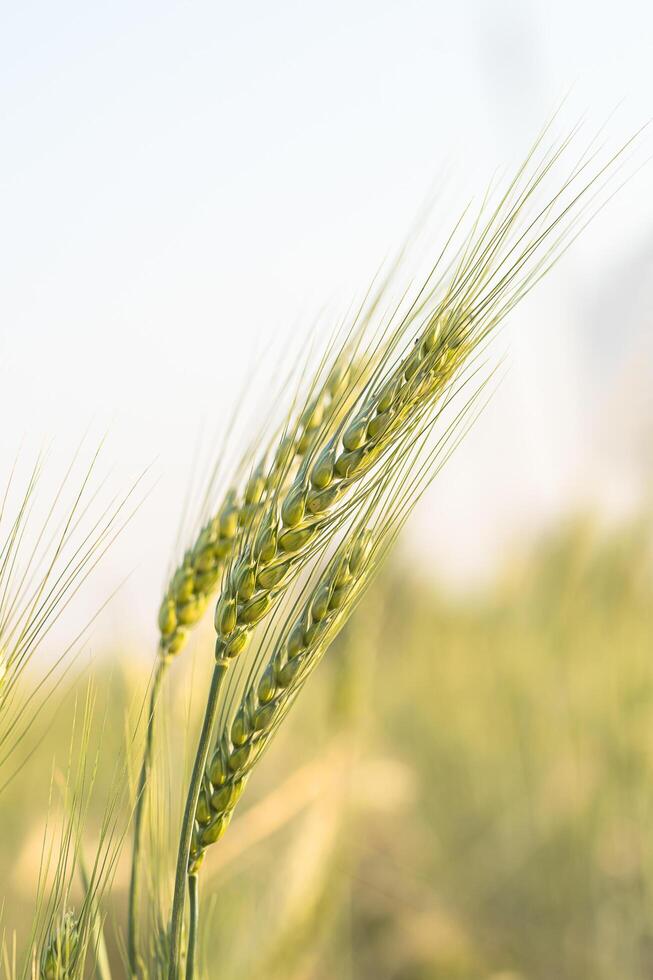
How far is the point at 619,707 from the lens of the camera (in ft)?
3.81

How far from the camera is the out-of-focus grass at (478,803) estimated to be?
2.93 ft

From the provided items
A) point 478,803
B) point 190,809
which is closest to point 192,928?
point 190,809

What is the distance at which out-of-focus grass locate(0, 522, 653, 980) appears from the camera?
893mm

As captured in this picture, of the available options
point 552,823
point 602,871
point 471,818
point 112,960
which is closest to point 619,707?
point 602,871

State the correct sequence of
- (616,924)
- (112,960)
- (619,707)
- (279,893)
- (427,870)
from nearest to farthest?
1. (279,893)
2. (619,707)
3. (616,924)
4. (112,960)
5. (427,870)

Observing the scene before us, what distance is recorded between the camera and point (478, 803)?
1697 millimetres

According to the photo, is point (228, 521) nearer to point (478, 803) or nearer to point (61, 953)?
point (61, 953)

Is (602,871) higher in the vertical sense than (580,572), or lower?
lower

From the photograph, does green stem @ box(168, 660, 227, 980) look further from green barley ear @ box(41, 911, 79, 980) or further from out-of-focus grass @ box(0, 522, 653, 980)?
out-of-focus grass @ box(0, 522, 653, 980)

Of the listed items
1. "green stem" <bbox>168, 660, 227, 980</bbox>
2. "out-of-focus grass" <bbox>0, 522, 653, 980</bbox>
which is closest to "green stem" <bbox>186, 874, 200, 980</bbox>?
"green stem" <bbox>168, 660, 227, 980</bbox>

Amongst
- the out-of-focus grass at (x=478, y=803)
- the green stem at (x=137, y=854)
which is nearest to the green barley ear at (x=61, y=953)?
the green stem at (x=137, y=854)

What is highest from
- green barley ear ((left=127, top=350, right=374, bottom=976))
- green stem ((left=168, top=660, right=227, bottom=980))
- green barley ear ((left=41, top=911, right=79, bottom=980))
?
green barley ear ((left=127, top=350, right=374, bottom=976))

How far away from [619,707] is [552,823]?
458mm

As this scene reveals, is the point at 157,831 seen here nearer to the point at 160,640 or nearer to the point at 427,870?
the point at 160,640
